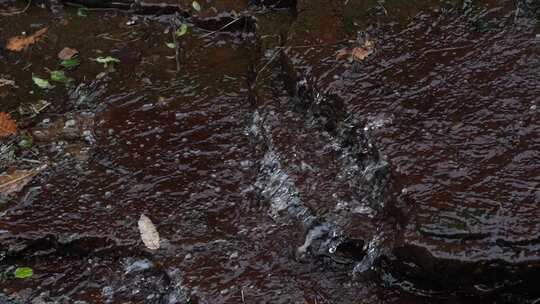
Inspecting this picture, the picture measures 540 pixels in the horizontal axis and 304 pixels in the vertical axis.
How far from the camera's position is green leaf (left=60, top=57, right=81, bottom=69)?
4.48 metres

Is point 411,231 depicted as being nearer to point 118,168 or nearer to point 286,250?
point 286,250

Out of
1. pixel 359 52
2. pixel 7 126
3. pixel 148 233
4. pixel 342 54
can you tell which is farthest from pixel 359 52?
pixel 7 126

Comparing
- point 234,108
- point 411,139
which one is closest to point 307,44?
point 234,108

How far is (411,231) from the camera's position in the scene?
287 cm

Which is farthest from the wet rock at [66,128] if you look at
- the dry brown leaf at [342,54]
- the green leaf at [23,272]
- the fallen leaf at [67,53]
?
the dry brown leaf at [342,54]

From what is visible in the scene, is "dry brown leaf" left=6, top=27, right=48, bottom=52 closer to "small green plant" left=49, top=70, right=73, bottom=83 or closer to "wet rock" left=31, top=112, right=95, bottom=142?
"small green plant" left=49, top=70, right=73, bottom=83

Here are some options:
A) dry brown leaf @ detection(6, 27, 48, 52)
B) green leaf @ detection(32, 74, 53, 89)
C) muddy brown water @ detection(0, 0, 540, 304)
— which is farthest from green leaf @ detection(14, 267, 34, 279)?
dry brown leaf @ detection(6, 27, 48, 52)

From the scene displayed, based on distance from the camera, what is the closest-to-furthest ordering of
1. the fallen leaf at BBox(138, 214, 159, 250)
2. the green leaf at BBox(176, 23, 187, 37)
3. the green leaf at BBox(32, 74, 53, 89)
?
1. the fallen leaf at BBox(138, 214, 159, 250)
2. the green leaf at BBox(32, 74, 53, 89)
3. the green leaf at BBox(176, 23, 187, 37)

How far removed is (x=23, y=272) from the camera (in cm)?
331

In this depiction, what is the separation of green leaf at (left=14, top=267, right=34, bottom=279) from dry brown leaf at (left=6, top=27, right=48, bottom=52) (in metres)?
2.12

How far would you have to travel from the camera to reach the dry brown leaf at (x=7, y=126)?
403cm

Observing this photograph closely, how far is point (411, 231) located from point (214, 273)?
1.07 m

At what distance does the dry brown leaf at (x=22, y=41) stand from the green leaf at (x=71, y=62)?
462 mm

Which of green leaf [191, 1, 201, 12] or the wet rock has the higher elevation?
green leaf [191, 1, 201, 12]
